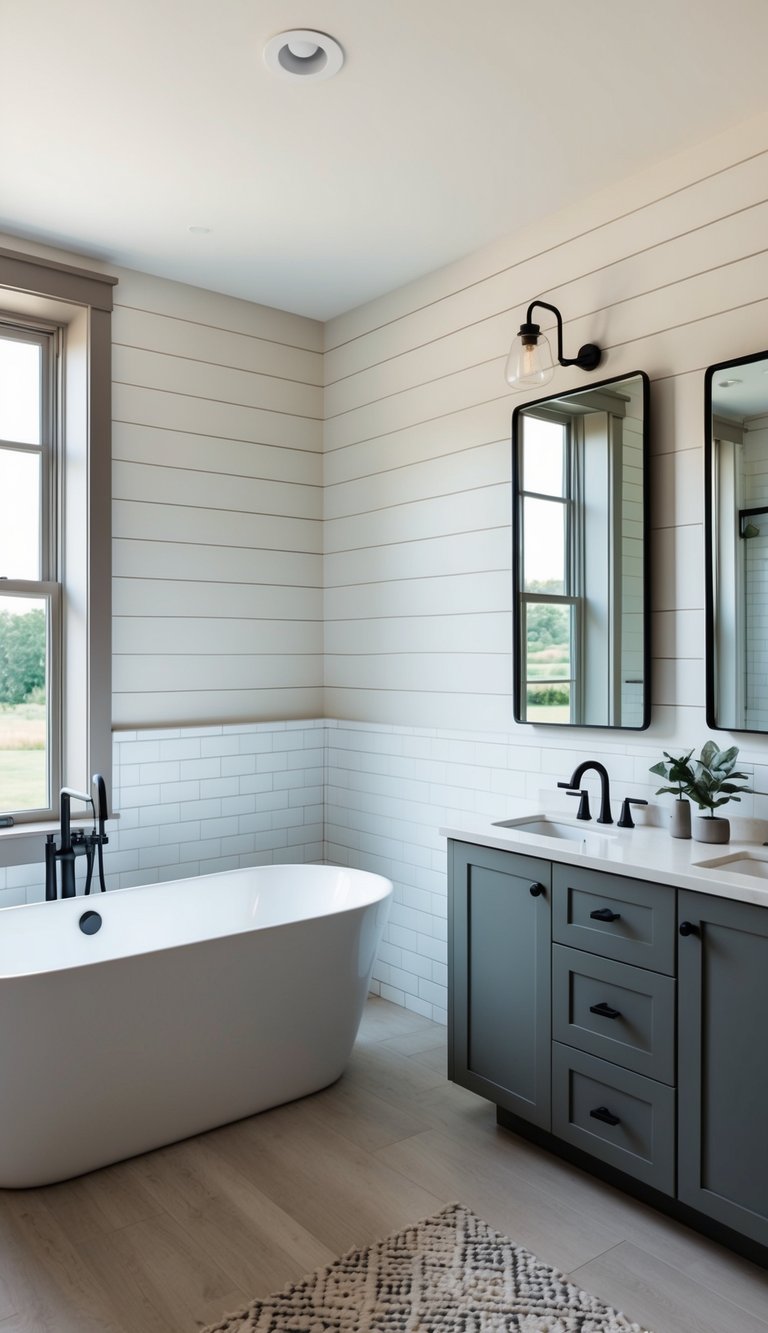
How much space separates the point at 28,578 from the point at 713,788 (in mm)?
2648

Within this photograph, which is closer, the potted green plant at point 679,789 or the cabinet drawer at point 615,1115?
the cabinet drawer at point 615,1115

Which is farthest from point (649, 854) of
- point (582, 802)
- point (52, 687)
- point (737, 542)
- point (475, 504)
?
point (52, 687)

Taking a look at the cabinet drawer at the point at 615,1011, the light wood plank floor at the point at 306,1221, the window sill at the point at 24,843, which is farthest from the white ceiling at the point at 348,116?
the light wood plank floor at the point at 306,1221

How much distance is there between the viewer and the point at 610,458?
3.10 metres

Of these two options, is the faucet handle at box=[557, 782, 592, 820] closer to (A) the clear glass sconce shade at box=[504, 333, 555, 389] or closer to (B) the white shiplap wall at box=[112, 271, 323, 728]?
(A) the clear glass sconce shade at box=[504, 333, 555, 389]

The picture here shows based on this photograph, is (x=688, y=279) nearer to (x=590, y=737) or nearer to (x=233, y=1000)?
(x=590, y=737)

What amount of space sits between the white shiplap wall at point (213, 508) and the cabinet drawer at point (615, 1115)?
2.14 m

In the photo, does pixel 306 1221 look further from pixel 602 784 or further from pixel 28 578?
pixel 28 578

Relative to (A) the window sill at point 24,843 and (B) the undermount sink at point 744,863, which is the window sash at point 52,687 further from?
(B) the undermount sink at point 744,863

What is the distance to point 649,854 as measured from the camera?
2.58 metres

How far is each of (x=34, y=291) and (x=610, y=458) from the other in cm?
220

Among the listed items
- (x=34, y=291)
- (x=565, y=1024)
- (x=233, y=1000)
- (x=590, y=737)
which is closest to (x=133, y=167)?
(x=34, y=291)

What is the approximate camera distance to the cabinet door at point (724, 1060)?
7.20ft

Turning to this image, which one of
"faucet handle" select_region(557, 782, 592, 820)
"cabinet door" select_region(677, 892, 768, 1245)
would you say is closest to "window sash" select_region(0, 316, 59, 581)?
"faucet handle" select_region(557, 782, 592, 820)
